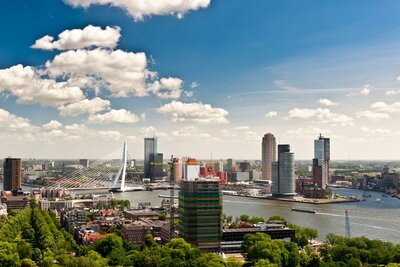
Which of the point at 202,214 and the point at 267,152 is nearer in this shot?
the point at 202,214

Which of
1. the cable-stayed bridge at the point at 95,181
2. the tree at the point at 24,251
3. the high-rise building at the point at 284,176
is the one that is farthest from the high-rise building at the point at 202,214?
the cable-stayed bridge at the point at 95,181

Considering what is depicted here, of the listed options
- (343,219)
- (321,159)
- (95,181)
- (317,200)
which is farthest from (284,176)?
(95,181)

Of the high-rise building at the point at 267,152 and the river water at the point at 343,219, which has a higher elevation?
the high-rise building at the point at 267,152

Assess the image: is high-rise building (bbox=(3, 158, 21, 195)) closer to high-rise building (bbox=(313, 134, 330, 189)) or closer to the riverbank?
the riverbank

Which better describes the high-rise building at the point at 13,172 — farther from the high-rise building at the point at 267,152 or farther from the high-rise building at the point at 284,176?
the high-rise building at the point at 267,152

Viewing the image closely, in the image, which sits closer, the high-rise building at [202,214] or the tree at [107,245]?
the tree at [107,245]

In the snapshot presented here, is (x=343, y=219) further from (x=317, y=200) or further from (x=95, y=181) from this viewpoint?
(x=95, y=181)
